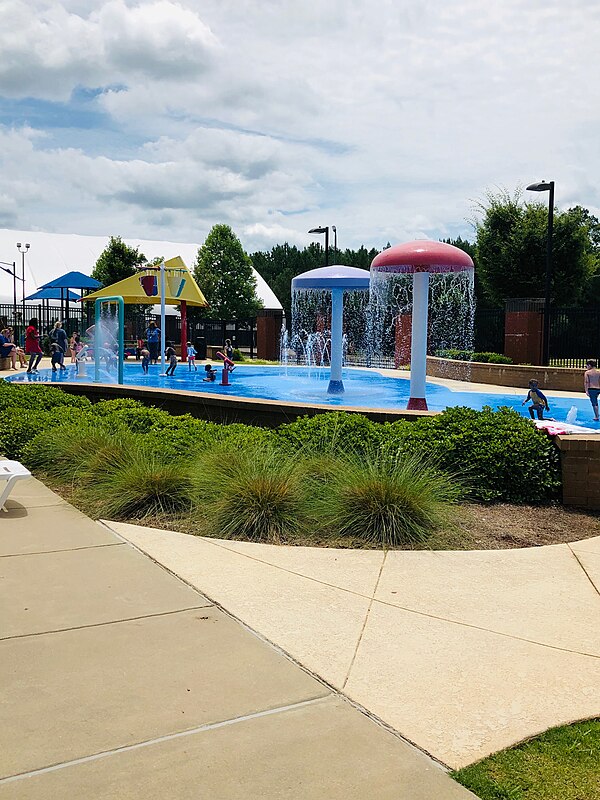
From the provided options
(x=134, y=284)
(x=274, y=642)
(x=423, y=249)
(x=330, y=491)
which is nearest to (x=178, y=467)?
(x=330, y=491)

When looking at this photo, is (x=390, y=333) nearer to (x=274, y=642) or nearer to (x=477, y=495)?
(x=477, y=495)

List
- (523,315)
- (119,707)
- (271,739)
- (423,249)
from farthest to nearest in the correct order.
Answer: (523,315), (423,249), (119,707), (271,739)

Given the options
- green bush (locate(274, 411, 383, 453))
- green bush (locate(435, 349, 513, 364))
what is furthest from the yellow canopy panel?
green bush (locate(274, 411, 383, 453))

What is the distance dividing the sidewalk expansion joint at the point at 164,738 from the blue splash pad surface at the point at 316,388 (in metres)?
12.3

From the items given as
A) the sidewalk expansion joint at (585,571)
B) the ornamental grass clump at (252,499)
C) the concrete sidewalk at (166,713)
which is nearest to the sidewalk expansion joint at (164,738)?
the concrete sidewalk at (166,713)

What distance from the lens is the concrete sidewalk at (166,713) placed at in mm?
3010

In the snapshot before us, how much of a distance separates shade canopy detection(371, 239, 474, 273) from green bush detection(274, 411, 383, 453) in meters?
6.08

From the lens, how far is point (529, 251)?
1543 inches

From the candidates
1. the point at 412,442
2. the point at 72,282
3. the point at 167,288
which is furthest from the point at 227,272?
the point at 412,442

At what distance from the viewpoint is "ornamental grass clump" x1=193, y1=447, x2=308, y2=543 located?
680cm

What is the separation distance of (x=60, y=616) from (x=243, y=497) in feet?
8.33

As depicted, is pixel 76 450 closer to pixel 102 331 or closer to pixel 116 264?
pixel 102 331

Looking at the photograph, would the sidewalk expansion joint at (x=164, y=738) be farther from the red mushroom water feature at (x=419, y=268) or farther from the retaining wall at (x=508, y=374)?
the retaining wall at (x=508, y=374)

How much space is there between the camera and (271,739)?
3320mm
